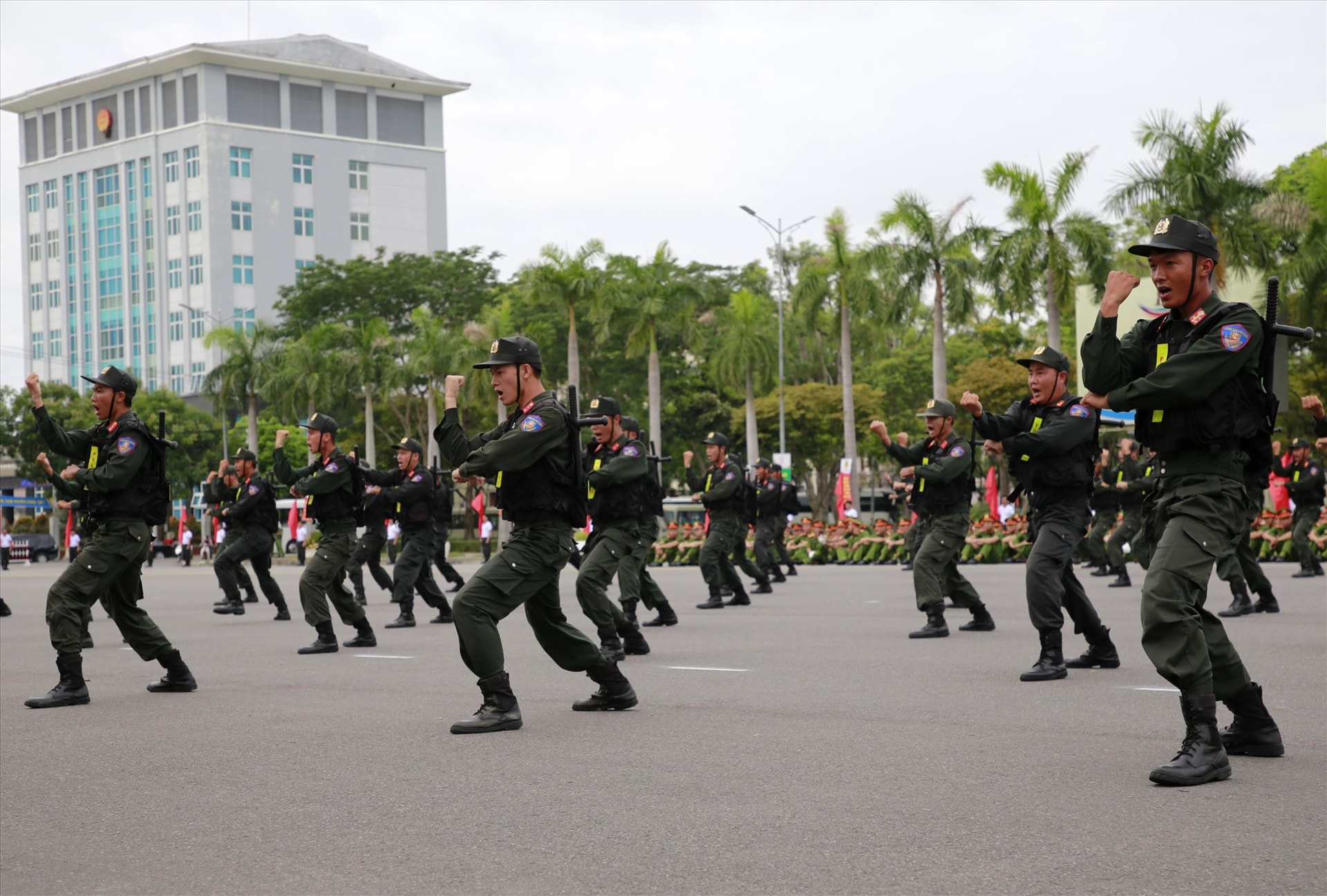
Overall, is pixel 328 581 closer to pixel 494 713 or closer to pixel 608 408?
pixel 608 408

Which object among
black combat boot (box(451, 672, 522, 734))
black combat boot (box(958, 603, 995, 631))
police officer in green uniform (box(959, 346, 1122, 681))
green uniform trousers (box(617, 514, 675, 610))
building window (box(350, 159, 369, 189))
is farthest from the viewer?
building window (box(350, 159, 369, 189))

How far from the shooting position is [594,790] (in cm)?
599

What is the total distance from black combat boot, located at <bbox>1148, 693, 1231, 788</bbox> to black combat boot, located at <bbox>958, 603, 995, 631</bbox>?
732 cm

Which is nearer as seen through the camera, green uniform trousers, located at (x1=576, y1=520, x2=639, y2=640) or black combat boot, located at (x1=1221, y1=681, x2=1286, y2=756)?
black combat boot, located at (x1=1221, y1=681, x2=1286, y2=756)

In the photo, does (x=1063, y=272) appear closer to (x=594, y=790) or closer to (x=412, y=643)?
(x=412, y=643)

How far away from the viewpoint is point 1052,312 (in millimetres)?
36094

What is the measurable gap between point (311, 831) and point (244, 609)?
1489 centimetres

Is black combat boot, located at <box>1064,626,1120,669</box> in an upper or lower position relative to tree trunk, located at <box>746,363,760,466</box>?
lower

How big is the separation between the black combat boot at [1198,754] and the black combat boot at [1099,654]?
411 cm

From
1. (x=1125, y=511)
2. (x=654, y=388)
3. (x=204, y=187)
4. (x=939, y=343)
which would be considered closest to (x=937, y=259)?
(x=939, y=343)

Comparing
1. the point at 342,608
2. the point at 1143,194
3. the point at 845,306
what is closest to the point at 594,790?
the point at 342,608

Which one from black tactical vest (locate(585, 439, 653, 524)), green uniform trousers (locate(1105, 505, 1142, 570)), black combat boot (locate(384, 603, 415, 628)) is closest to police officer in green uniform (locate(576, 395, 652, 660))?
black tactical vest (locate(585, 439, 653, 524))

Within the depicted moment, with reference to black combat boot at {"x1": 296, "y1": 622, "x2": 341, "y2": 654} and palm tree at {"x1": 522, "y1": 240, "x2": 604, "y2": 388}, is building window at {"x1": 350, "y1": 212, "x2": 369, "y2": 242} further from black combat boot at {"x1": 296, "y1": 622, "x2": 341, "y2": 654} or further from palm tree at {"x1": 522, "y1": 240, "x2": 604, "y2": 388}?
black combat boot at {"x1": 296, "y1": 622, "x2": 341, "y2": 654}

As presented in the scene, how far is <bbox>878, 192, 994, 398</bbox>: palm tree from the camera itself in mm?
38969
